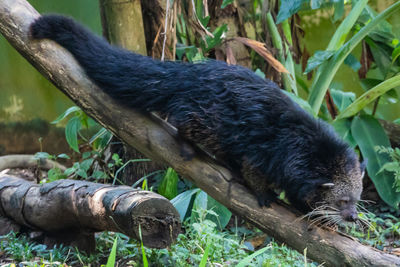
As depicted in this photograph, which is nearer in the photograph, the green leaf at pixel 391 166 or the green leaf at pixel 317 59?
the green leaf at pixel 391 166

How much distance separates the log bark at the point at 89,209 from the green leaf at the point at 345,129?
8.86 feet

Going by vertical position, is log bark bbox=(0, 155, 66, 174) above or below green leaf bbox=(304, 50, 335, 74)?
below

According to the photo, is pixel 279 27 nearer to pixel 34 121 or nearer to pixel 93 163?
pixel 93 163

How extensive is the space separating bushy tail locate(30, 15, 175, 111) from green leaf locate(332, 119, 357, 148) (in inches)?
93.2

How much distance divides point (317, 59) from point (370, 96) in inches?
24.8

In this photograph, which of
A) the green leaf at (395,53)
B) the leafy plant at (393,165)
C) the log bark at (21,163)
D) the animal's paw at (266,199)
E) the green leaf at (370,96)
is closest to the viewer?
the animal's paw at (266,199)

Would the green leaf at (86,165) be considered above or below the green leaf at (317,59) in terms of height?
below

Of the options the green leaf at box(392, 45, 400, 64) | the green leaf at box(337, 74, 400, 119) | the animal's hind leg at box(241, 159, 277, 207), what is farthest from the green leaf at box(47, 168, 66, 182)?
the green leaf at box(392, 45, 400, 64)

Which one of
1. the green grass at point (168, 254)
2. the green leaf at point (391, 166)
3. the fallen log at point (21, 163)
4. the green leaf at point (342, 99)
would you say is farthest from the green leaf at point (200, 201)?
the fallen log at point (21, 163)

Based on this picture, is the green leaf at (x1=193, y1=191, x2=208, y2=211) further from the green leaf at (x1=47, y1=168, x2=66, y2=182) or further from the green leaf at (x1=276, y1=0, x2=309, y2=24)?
the green leaf at (x1=276, y1=0, x2=309, y2=24)

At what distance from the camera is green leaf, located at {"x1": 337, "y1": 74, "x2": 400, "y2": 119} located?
4588 millimetres

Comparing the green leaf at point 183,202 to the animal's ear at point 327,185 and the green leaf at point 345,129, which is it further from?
the green leaf at point 345,129

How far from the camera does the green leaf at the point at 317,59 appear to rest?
15.2 feet

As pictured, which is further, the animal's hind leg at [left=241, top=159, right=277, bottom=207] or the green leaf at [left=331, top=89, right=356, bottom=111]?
the green leaf at [left=331, top=89, right=356, bottom=111]
